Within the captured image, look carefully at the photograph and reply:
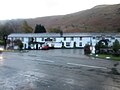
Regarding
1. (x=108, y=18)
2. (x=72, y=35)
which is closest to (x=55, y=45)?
(x=72, y=35)

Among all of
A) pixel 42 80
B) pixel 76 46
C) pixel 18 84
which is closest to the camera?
pixel 18 84

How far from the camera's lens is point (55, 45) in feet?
343

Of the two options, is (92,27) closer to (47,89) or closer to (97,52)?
(97,52)

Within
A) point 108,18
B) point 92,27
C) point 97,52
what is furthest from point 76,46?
point 108,18

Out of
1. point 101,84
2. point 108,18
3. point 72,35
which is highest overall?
point 108,18

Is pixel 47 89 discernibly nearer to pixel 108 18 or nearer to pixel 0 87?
pixel 0 87

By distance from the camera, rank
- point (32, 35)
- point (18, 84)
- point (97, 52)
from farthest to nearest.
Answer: point (32, 35)
point (97, 52)
point (18, 84)

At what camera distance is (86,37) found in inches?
4107

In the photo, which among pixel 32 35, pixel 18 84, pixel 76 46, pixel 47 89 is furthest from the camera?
pixel 32 35

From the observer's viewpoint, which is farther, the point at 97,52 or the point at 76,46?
the point at 76,46

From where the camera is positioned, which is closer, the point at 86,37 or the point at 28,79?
the point at 28,79

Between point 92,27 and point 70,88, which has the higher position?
point 92,27

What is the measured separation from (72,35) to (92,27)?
77254 millimetres

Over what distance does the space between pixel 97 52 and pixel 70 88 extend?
47.2 metres
